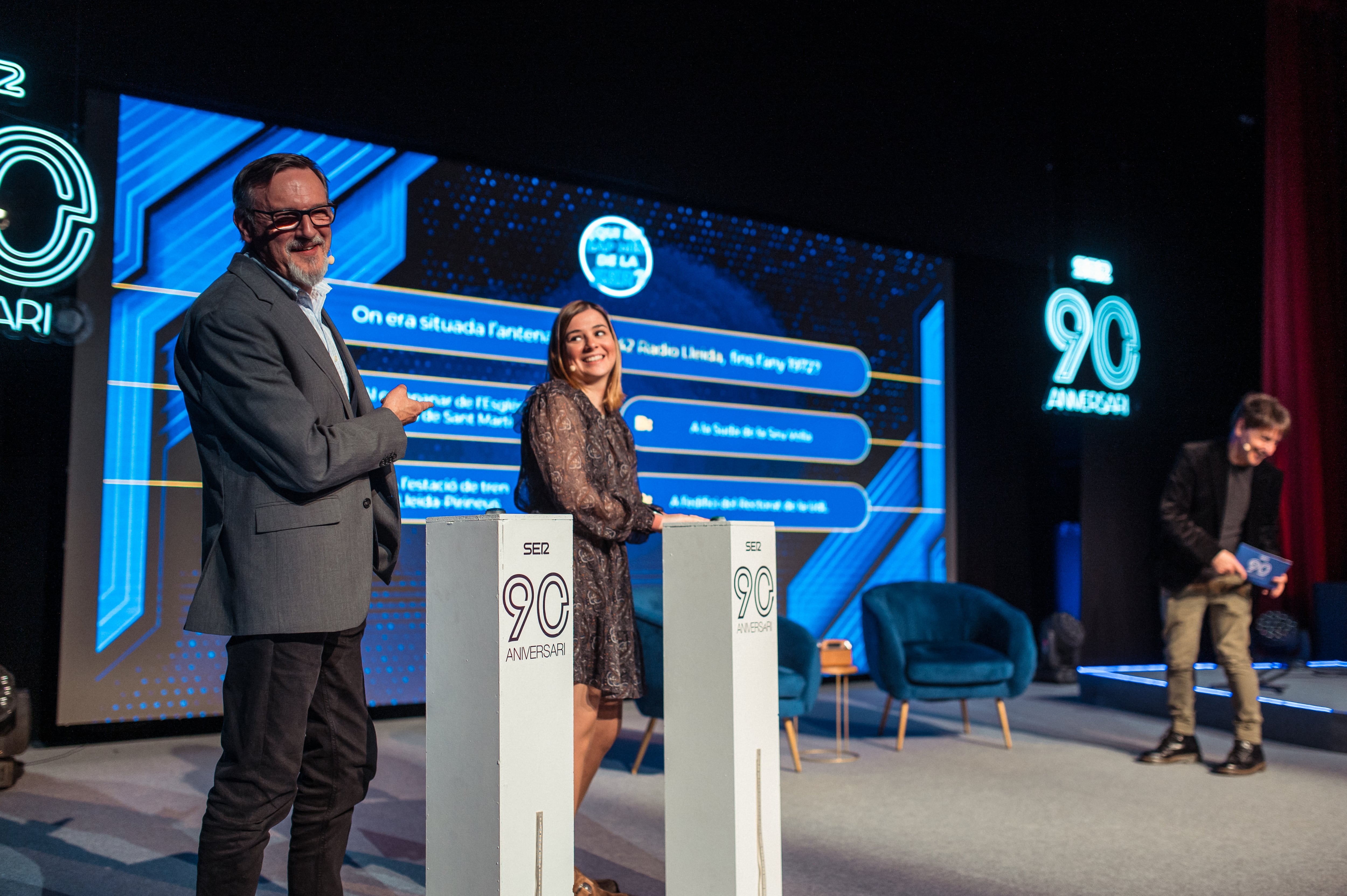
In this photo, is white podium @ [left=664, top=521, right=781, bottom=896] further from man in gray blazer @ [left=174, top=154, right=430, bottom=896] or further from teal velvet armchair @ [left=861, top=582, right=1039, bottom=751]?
teal velvet armchair @ [left=861, top=582, right=1039, bottom=751]

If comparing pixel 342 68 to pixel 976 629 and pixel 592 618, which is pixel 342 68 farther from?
pixel 976 629

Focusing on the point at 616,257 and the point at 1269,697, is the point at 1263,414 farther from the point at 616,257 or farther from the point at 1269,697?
the point at 616,257

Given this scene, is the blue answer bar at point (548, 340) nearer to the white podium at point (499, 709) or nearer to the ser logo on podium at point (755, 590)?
the ser logo on podium at point (755, 590)

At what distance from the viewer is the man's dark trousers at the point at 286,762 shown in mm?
1604

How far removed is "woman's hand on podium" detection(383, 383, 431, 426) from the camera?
180cm

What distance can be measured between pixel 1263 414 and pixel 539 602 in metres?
3.55

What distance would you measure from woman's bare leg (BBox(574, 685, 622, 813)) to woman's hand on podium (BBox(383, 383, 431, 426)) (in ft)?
2.84

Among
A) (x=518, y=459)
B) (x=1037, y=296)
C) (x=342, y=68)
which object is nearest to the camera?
(x=342, y=68)

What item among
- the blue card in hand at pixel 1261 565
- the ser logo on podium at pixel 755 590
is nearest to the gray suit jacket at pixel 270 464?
the ser logo on podium at pixel 755 590

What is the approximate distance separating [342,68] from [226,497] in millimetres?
3960

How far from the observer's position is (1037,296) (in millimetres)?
7336

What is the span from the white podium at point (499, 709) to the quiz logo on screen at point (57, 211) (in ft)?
11.4

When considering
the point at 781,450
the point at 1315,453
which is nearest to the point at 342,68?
the point at 781,450

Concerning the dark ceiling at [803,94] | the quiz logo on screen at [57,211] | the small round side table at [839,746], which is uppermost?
the dark ceiling at [803,94]
